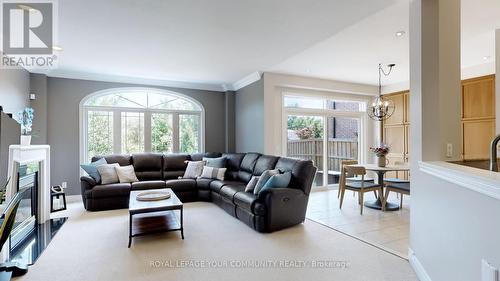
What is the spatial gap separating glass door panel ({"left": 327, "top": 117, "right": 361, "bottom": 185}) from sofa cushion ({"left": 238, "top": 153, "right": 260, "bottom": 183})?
7.42 ft

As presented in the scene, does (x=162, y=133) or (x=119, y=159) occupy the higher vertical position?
(x=162, y=133)

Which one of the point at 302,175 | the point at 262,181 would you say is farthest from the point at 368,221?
the point at 262,181

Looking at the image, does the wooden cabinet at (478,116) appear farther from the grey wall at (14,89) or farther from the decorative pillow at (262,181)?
the grey wall at (14,89)

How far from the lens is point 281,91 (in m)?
5.82

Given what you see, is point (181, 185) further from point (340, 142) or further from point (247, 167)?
point (340, 142)

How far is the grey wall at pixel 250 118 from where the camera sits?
18.0 ft

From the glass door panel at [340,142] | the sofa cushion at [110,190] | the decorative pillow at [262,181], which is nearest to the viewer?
the decorative pillow at [262,181]

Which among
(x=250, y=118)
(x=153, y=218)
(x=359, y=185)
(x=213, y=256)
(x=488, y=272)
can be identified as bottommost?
(x=213, y=256)

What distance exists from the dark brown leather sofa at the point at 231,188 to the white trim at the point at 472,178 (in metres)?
1.87

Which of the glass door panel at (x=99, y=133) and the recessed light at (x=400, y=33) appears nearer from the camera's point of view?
the recessed light at (x=400, y=33)

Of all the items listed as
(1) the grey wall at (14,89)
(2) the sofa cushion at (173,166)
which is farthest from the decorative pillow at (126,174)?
(1) the grey wall at (14,89)

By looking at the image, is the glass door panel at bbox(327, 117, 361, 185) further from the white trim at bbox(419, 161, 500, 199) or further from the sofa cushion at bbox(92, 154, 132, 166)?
the sofa cushion at bbox(92, 154, 132, 166)

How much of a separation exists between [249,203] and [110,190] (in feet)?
8.89

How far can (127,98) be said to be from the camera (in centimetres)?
589
